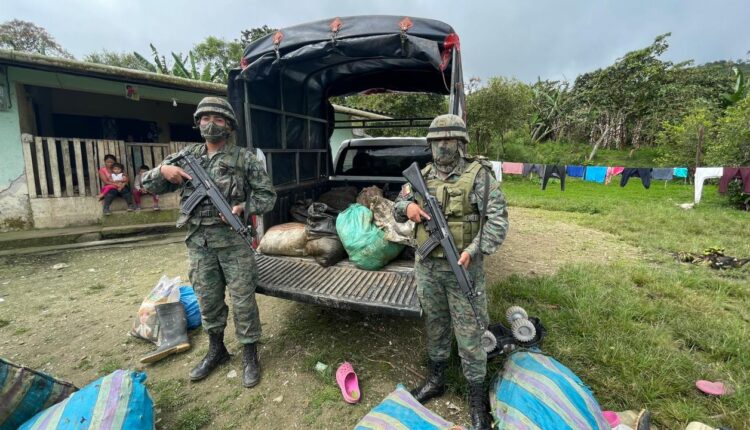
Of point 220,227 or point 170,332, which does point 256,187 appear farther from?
point 170,332

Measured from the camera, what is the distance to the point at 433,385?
2.28 m

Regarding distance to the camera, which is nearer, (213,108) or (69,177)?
(213,108)

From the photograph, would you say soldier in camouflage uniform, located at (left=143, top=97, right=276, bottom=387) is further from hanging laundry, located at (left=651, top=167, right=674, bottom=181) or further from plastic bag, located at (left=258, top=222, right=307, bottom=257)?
hanging laundry, located at (left=651, top=167, right=674, bottom=181)

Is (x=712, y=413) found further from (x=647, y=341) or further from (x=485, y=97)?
(x=485, y=97)

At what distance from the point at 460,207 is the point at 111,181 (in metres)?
6.71

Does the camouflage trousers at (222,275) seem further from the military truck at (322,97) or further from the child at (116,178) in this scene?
the child at (116,178)

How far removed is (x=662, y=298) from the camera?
138 inches

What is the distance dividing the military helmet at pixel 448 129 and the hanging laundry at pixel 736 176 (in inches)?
368

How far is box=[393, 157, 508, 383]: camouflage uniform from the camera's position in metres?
2.02

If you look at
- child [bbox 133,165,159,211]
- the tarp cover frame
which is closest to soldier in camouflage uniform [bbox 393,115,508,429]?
the tarp cover frame

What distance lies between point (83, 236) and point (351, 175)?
4.76 m

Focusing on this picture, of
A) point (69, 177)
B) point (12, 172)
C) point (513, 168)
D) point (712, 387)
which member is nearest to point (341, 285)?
point (712, 387)

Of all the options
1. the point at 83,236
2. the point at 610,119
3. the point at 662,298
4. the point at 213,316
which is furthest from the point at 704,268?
the point at 610,119

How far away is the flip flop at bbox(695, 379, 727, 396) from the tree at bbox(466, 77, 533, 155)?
13.6 metres
